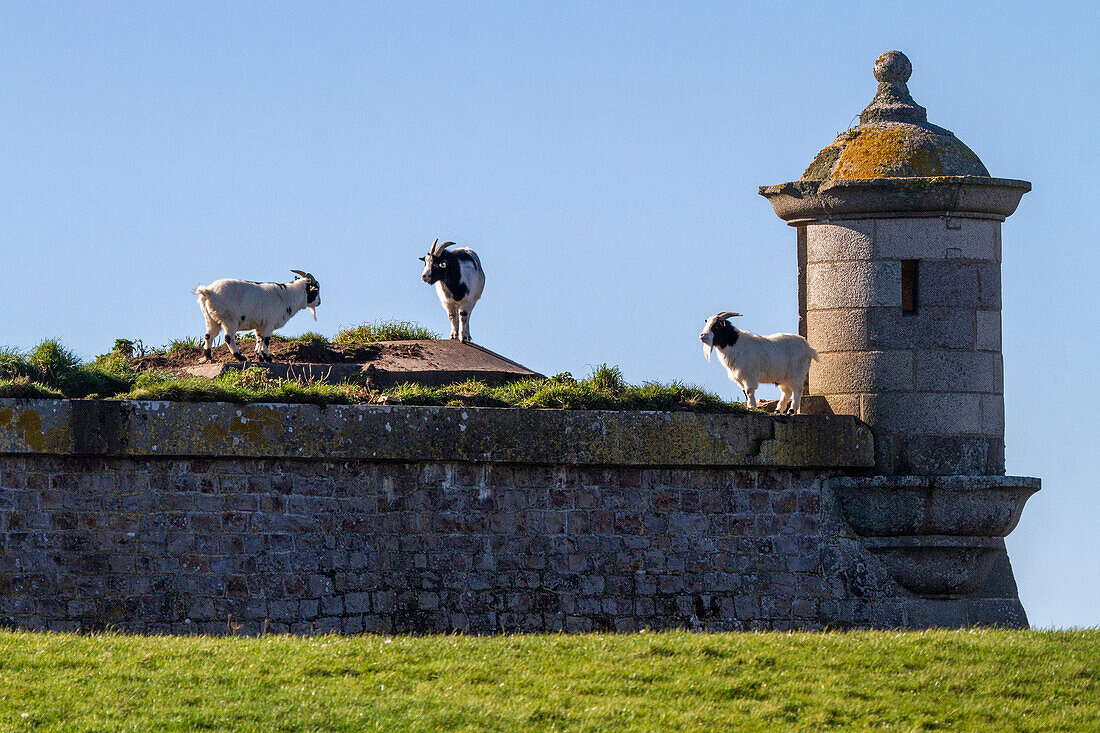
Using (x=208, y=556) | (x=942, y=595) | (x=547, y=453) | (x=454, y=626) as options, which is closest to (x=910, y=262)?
(x=942, y=595)

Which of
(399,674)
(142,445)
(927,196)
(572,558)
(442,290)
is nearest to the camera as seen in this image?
(399,674)

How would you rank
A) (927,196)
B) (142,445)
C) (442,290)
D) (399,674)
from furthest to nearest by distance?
(442,290), (927,196), (142,445), (399,674)

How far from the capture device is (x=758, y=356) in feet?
51.2

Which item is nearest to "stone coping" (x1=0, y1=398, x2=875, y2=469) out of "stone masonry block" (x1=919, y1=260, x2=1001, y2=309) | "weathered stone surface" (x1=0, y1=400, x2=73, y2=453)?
"weathered stone surface" (x1=0, y1=400, x2=73, y2=453)

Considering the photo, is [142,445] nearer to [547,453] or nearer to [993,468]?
[547,453]

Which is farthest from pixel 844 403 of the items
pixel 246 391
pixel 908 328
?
pixel 246 391

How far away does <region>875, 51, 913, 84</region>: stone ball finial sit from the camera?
16.5m

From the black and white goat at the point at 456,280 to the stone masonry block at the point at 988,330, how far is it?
515 centimetres

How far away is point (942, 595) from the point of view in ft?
50.4

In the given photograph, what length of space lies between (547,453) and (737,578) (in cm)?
190

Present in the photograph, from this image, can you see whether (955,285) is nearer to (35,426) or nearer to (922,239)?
(922,239)

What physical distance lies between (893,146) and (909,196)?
66 cm

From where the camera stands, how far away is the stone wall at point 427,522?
43.4ft

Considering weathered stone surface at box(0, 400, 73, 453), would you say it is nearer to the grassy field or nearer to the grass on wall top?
the grass on wall top
